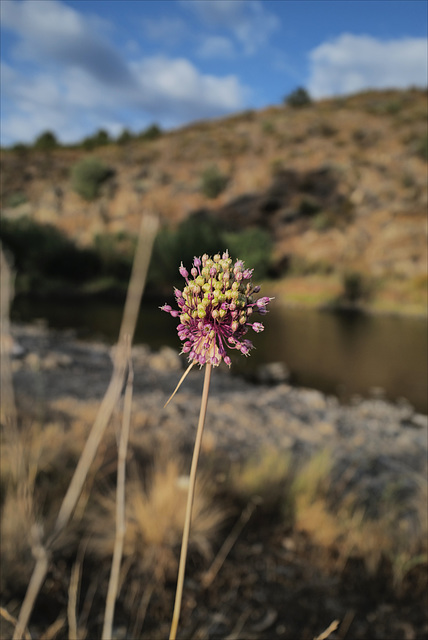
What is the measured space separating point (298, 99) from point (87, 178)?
33.5 m

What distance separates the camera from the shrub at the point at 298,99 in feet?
185

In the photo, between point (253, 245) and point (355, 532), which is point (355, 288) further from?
point (355, 532)

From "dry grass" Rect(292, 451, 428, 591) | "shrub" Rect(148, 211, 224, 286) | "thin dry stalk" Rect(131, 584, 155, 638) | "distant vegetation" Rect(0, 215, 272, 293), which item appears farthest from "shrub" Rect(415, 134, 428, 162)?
"thin dry stalk" Rect(131, 584, 155, 638)

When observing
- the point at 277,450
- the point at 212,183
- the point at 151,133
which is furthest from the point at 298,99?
the point at 277,450

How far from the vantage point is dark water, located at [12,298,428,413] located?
12.7m

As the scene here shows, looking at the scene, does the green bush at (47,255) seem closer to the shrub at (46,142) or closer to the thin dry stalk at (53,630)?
the thin dry stalk at (53,630)

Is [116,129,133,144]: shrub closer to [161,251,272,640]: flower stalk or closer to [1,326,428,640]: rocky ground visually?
[1,326,428,640]: rocky ground

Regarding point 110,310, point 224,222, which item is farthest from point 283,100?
point 110,310

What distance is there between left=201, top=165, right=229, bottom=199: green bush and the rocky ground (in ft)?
82.9

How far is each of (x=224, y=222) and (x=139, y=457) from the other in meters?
31.8

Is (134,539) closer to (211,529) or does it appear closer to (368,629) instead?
(211,529)

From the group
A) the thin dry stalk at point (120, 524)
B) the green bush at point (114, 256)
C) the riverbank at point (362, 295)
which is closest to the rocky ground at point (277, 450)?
the thin dry stalk at point (120, 524)

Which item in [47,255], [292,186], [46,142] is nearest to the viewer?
[47,255]

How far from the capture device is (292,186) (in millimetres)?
37844
